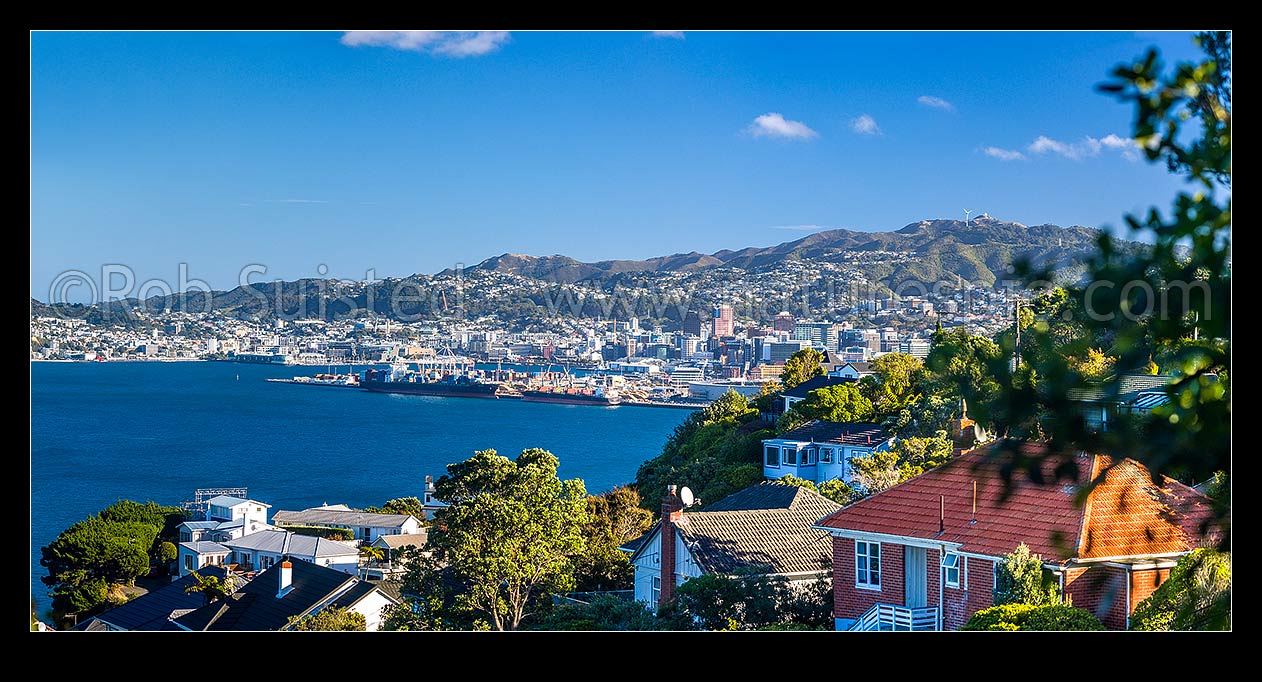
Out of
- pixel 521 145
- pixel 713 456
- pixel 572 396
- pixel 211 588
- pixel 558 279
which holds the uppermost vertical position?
pixel 521 145

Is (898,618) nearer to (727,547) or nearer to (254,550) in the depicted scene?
(727,547)

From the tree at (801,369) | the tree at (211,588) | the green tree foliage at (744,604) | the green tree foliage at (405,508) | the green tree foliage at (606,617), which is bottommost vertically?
the green tree foliage at (405,508)

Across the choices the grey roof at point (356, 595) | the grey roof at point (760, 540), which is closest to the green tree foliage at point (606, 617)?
the grey roof at point (760, 540)

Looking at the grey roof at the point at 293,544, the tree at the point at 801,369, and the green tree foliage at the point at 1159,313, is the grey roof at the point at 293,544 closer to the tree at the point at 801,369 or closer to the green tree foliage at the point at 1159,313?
the tree at the point at 801,369

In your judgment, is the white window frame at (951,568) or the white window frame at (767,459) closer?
the white window frame at (951,568)

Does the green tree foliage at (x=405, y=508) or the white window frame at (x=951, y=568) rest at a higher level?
the white window frame at (x=951, y=568)

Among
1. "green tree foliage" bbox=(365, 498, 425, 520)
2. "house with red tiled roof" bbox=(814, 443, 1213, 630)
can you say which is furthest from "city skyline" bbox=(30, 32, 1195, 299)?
"house with red tiled roof" bbox=(814, 443, 1213, 630)

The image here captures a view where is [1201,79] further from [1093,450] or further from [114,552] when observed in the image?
[114,552]

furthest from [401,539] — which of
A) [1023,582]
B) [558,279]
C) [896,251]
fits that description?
[558,279]

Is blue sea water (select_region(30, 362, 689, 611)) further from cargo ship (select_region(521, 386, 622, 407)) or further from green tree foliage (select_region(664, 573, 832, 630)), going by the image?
green tree foliage (select_region(664, 573, 832, 630))
